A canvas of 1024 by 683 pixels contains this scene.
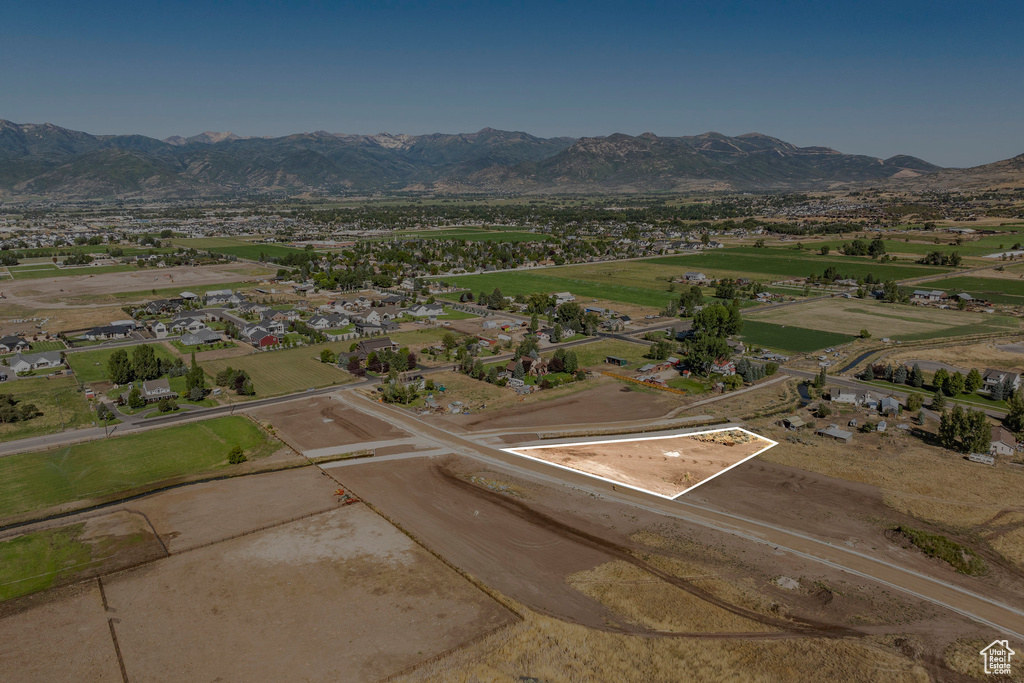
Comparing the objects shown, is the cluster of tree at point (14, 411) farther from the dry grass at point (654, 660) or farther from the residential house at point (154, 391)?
the dry grass at point (654, 660)

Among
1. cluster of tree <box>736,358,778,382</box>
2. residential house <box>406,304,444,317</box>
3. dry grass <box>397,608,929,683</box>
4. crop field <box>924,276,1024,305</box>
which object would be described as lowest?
dry grass <box>397,608,929,683</box>

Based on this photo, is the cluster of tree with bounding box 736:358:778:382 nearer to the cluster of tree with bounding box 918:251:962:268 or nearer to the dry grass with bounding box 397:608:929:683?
the dry grass with bounding box 397:608:929:683

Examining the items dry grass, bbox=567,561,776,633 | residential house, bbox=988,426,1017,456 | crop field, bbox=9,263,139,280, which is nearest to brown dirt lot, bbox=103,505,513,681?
dry grass, bbox=567,561,776,633

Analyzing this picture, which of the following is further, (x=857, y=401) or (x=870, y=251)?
(x=870, y=251)

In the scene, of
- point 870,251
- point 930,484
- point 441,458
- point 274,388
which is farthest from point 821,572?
point 870,251

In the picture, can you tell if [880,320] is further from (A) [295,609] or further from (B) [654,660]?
(A) [295,609]

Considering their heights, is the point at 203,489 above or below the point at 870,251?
below

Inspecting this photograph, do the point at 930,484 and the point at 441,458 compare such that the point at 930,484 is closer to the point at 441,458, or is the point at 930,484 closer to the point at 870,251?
the point at 441,458
